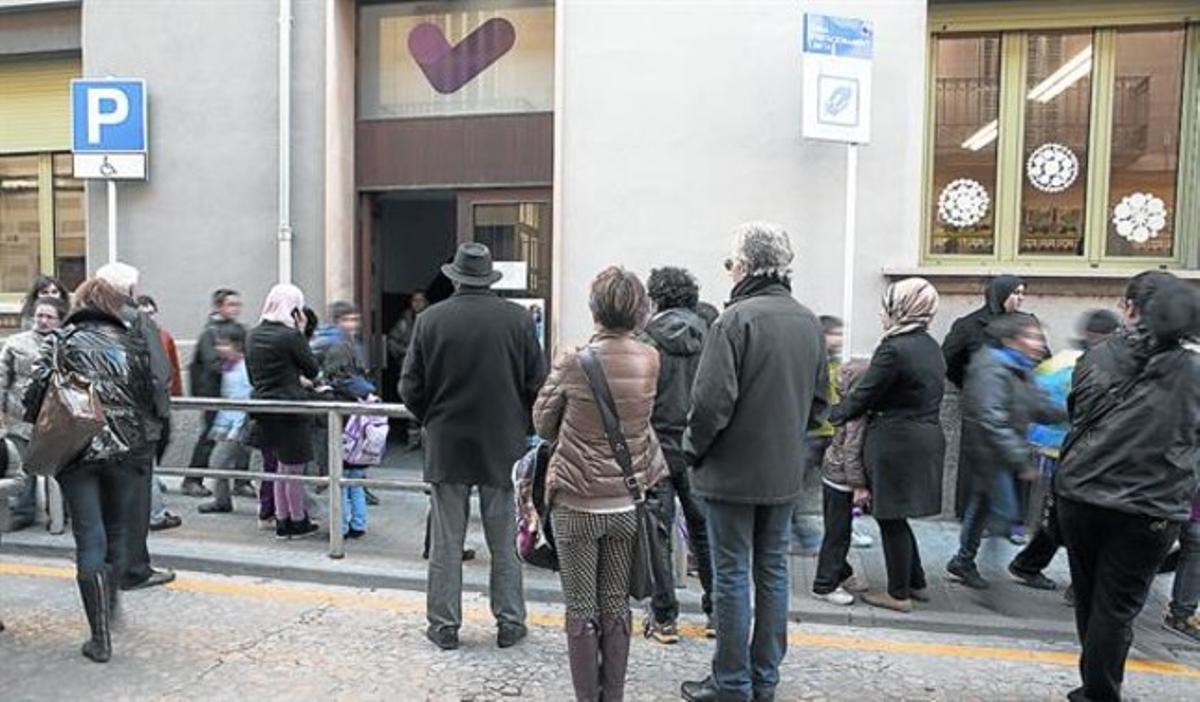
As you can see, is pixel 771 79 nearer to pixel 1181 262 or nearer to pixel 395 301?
pixel 1181 262

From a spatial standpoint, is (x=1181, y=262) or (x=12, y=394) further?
(x=1181, y=262)

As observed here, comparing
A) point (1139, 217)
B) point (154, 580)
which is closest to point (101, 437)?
point (154, 580)

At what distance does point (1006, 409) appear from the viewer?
5156 millimetres

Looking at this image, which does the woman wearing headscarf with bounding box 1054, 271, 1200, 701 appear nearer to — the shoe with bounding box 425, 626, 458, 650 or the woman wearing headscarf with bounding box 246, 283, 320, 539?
the shoe with bounding box 425, 626, 458, 650

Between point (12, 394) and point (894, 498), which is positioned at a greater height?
point (12, 394)

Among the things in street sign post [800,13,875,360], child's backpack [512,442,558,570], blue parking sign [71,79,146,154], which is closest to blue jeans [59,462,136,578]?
child's backpack [512,442,558,570]

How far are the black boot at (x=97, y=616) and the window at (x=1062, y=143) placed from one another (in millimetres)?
6089

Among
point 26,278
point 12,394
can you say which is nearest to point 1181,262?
point 12,394

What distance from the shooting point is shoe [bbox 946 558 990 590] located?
559cm

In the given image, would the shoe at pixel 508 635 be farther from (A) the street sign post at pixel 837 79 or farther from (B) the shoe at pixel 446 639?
(A) the street sign post at pixel 837 79

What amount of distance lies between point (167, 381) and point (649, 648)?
302 cm

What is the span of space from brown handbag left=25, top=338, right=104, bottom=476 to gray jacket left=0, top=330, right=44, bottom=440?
4.39 feet

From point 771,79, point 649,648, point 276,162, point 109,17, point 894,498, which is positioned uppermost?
point 109,17

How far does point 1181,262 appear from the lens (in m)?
7.29
